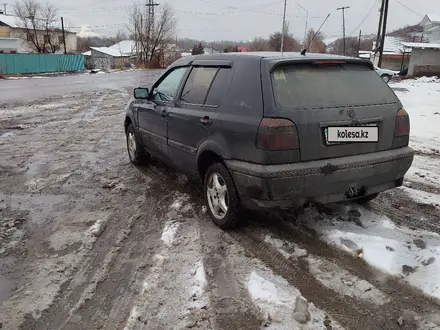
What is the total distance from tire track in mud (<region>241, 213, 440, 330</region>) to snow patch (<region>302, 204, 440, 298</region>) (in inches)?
3.0

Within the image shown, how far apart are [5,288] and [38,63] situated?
4262 cm

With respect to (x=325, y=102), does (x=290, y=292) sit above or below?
below

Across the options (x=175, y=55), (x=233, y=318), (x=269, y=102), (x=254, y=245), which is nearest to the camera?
(x=233, y=318)

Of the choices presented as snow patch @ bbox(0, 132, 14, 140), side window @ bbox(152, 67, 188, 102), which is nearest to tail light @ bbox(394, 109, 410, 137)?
side window @ bbox(152, 67, 188, 102)

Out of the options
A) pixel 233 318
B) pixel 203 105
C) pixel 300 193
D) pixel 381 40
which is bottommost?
pixel 233 318

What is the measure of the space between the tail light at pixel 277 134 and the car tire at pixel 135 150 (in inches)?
123

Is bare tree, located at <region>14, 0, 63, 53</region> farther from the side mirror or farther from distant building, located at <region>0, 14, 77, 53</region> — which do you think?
the side mirror

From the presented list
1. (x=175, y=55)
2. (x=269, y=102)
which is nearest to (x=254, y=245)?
(x=269, y=102)

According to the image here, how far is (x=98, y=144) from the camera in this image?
7996 mm

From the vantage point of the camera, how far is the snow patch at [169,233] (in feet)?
12.3

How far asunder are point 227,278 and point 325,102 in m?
1.67

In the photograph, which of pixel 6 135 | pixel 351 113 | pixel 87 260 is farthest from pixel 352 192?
pixel 6 135

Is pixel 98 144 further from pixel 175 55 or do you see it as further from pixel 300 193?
pixel 175 55

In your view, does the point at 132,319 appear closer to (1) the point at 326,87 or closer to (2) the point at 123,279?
(2) the point at 123,279
